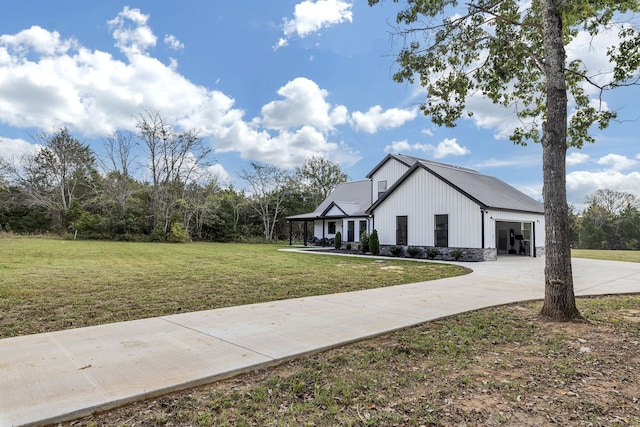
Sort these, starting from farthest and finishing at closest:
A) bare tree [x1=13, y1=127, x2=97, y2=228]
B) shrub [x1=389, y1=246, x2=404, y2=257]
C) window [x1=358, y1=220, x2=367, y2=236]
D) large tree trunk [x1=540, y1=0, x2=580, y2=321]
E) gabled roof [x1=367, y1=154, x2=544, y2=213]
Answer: bare tree [x1=13, y1=127, x2=97, y2=228] < window [x1=358, y1=220, x2=367, y2=236] < shrub [x1=389, y1=246, x2=404, y2=257] < gabled roof [x1=367, y1=154, x2=544, y2=213] < large tree trunk [x1=540, y1=0, x2=580, y2=321]

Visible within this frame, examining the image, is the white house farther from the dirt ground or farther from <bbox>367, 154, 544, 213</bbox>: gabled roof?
the dirt ground

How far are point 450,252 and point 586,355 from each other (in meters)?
12.9

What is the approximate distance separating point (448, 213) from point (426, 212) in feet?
3.55

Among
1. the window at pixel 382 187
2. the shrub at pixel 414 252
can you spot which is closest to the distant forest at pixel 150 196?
the window at pixel 382 187

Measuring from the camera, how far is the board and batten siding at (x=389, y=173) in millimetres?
→ 21188

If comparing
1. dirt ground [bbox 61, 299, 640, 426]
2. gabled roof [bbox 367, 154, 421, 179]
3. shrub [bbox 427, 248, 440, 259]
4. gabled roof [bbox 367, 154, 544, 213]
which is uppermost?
gabled roof [bbox 367, 154, 421, 179]

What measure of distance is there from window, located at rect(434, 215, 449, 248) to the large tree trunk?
463 inches

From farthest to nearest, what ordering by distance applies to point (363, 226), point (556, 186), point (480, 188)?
point (363, 226) → point (480, 188) → point (556, 186)

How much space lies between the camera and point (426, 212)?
1753 centimetres

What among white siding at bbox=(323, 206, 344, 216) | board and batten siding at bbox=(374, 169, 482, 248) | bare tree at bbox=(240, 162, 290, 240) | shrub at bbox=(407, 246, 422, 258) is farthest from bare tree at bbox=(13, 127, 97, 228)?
shrub at bbox=(407, 246, 422, 258)

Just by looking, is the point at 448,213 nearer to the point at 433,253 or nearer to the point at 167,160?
the point at 433,253

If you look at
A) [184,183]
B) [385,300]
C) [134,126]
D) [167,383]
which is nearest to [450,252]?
[385,300]

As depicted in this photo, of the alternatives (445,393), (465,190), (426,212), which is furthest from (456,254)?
(445,393)

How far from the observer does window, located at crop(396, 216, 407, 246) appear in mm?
18469
